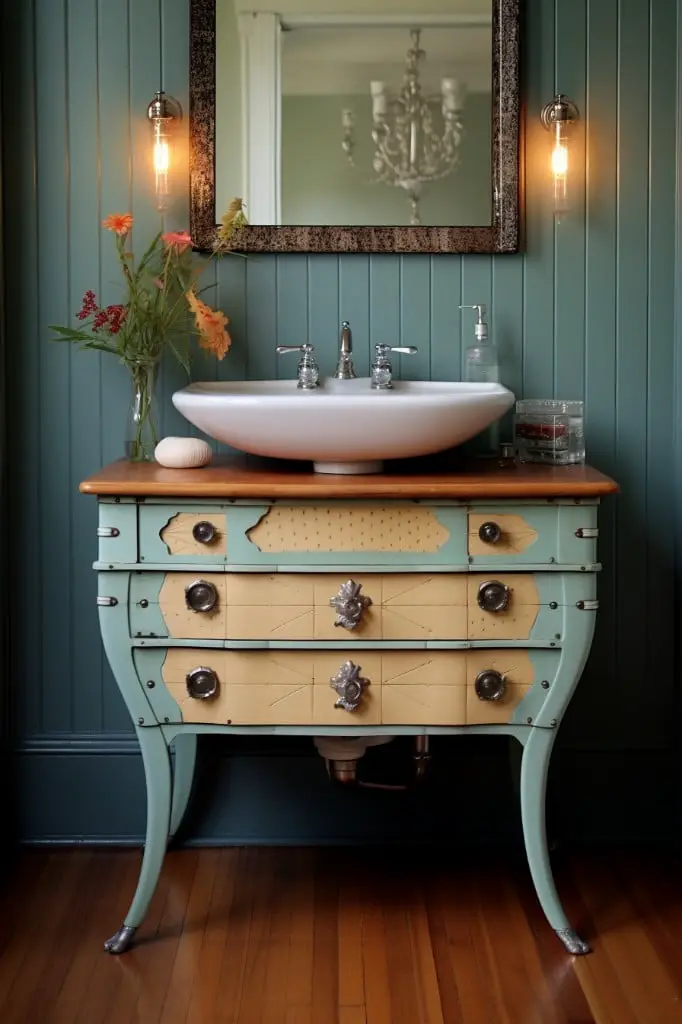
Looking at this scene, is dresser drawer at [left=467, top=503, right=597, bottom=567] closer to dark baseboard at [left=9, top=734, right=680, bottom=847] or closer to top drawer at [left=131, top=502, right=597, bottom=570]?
top drawer at [left=131, top=502, right=597, bottom=570]

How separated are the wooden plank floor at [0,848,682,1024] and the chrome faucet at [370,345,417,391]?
0.99 metres

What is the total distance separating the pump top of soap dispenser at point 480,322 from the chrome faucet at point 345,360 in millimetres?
268

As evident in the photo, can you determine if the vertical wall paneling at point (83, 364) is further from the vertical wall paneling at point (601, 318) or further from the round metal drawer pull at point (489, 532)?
the vertical wall paneling at point (601, 318)

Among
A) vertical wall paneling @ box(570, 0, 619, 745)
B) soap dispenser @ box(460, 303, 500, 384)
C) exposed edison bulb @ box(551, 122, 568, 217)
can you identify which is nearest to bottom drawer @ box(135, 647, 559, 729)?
vertical wall paneling @ box(570, 0, 619, 745)

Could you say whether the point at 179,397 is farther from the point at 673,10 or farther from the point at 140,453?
the point at 673,10

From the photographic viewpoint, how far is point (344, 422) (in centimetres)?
187

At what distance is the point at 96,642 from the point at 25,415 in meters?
0.51

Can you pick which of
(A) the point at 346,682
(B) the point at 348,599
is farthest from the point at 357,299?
(A) the point at 346,682

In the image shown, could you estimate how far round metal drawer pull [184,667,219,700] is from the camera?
196 centimetres

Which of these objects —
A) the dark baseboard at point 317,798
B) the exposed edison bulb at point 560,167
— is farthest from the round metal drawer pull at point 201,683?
the exposed edison bulb at point 560,167

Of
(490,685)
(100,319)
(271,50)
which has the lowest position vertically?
(490,685)

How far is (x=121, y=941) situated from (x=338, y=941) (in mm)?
387

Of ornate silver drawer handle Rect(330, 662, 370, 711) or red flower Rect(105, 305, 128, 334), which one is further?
red flower Rect(105, 305, 128, 334)

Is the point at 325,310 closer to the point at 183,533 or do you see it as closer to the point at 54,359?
the point at 54,359
